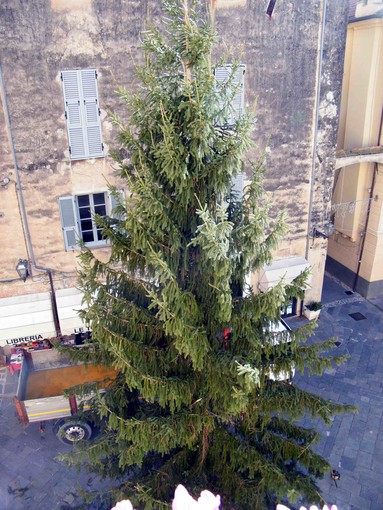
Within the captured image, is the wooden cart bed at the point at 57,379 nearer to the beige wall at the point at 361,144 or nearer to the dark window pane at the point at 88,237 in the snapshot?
the dark window pane at the point at 88,237

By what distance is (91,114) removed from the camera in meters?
12.7

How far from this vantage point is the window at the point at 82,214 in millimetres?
13539

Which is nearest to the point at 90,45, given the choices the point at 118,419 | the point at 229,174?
the point at 229,174

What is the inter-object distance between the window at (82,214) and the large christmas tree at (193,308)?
617cm

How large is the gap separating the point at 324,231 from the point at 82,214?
8.75 m

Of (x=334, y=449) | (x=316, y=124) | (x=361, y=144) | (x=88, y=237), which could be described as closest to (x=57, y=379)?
(x=88, y=237)

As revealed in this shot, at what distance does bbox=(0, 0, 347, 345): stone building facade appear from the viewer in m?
11.9

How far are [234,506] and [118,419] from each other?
2.90 metres

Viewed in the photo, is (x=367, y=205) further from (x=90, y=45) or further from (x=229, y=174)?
(x=229, y=174)

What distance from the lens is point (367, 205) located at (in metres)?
18.1

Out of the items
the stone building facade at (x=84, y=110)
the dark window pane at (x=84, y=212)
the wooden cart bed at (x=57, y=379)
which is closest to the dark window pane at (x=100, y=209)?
the stone building facade at (x=84, y=110)

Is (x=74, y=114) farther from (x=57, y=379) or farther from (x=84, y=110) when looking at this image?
(x=57, y=379)

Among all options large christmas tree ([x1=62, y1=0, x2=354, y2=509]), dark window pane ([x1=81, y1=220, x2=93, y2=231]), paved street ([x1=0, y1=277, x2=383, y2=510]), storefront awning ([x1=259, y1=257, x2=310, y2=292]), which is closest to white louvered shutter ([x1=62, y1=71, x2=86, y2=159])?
dark window pane ([x1=81, y1=220, x2=93, y2=231])

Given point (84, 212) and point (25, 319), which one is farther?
point (84, 212)
